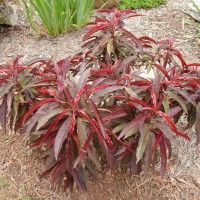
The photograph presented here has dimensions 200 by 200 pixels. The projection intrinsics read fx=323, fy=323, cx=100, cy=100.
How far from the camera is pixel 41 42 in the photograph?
12.2 feet

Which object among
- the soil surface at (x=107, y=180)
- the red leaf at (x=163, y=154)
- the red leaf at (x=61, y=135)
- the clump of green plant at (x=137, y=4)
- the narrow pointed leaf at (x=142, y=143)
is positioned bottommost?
the soil surface at (x=107, y=180)

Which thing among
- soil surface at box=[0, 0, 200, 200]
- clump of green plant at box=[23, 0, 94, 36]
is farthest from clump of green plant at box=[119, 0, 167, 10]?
soil surface at box=[0, 0, 200, 200]

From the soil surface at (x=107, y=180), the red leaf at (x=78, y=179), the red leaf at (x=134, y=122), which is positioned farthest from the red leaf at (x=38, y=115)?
the soil surface at (x=107, y=180)

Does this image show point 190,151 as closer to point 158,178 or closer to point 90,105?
point 158,178

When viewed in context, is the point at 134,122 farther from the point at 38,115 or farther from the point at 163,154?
the point at 38,115

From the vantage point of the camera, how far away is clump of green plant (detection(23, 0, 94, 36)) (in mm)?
3340

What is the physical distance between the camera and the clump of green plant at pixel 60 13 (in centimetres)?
334

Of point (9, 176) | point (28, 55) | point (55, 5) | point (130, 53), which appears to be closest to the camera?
point (130, 53)

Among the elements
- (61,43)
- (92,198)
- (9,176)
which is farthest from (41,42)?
(92,198)

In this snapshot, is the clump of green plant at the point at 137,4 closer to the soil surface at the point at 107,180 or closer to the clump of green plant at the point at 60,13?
the clump of green plant at the point at 60,13

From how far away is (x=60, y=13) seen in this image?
3.44 meters

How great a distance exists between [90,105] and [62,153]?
0.49m

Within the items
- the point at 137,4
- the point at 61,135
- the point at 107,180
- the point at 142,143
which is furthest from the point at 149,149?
the point at 137,4

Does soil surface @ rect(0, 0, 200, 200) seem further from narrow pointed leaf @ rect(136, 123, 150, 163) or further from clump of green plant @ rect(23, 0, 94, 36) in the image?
clump of green plant @ rect(23, 0, 94, 36)
